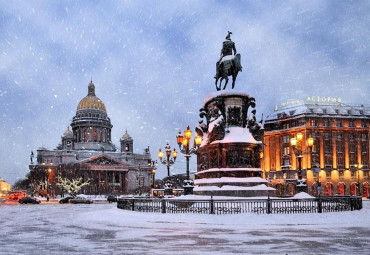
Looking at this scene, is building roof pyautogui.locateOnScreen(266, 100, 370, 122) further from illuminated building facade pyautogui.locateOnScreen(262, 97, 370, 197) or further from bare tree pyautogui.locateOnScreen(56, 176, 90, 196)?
bare tree pyautogui.locateOnScreen(56, 176, 90, 196)

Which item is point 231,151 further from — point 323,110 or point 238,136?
point 323,110

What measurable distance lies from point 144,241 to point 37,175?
4220 inches

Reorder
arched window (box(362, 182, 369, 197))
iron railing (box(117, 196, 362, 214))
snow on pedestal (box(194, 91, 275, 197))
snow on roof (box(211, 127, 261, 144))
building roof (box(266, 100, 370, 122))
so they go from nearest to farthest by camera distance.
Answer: iron railing (box(117, 196, 362, 214))
snow on pedestal (box(194, 91, 275, 197))
snow on roof (box(211, 127, 261, 144))
arched window (box(362, 182, 369, 197))
building roof (box(266, 100, 370, 122))

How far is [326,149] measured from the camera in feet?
292

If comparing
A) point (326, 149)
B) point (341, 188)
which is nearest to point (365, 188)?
point (341, 188)

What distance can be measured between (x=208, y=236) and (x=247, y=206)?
9.13m

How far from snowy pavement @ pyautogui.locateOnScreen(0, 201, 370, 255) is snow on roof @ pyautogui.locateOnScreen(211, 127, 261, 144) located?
22.9 feet

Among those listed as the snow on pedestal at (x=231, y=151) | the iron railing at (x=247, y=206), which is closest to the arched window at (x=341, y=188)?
the snow on pedestal at (x=231, y=151)

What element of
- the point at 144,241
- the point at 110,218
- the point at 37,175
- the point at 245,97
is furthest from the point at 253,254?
the point at 37,175

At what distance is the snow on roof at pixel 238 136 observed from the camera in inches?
1081

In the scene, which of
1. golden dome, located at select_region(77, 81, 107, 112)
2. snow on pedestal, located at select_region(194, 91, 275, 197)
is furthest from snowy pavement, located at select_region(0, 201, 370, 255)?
golden dome, located at select_region(77, 81, 107, 112)

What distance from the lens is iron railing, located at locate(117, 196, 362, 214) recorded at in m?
22.0

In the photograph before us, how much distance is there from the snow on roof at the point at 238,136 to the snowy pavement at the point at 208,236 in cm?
697

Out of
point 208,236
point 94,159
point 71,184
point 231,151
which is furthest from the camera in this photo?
point 94,159
